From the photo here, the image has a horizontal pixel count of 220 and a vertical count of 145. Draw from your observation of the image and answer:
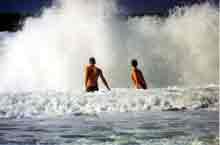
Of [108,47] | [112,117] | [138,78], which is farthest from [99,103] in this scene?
[108,47]

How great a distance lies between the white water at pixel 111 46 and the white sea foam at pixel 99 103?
4264mm

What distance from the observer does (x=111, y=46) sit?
12.1 meters

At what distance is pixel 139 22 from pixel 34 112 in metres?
6.93

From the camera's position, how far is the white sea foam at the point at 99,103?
249 inches

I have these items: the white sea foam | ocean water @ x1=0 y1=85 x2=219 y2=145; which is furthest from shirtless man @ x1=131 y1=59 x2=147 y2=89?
the white sea foam

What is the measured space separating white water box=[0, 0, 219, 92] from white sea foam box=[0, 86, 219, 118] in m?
4.26

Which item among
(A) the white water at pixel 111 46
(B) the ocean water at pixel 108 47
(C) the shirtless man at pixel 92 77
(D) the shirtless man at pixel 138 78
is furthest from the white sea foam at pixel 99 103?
(A) the white water at pixel 111 46

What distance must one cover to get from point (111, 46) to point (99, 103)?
18.7ft

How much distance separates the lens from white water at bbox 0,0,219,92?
11555mm

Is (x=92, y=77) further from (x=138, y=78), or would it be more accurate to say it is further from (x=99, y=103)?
(x=99, y=103)

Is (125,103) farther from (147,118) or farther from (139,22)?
(139,22)

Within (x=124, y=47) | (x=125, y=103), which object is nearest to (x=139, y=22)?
(x=124, y=47)

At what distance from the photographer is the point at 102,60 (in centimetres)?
1180

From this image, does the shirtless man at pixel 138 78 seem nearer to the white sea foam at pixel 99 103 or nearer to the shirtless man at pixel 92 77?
the shirtless man at pixel 92 77
